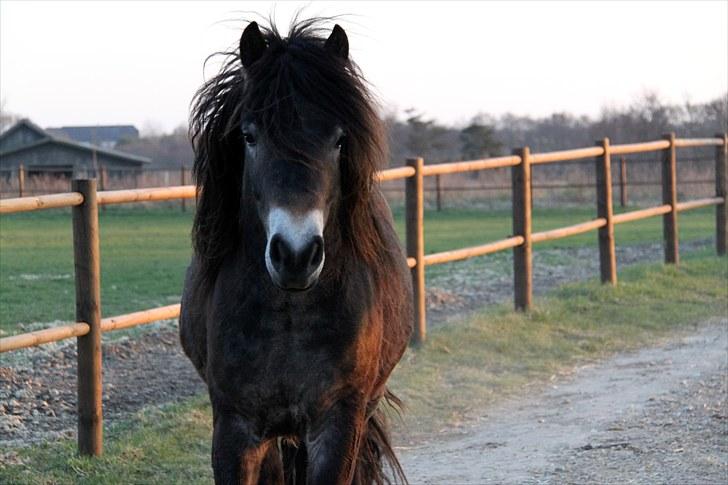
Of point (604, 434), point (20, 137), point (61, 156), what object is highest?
point (20, 137)

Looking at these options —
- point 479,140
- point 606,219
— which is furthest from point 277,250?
point 479,140

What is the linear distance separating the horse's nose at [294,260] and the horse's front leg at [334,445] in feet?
2.22

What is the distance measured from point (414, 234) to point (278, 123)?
15.7 feet

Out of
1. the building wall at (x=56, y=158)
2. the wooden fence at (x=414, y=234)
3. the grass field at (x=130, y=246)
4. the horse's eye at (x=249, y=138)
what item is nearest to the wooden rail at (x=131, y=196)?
the wooden fence at (x=414, y=234)

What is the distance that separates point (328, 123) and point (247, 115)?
25 centimetres

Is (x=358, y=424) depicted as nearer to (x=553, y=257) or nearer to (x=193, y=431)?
(x=193, y=431)

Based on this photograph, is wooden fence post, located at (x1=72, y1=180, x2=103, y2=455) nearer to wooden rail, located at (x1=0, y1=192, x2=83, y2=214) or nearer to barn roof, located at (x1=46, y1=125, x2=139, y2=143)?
wooden rail, located at (x1=0, y1=192, x2=83, y2=214)

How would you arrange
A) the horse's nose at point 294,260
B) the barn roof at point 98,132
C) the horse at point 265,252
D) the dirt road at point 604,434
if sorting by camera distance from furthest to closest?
1. the barn roof at point 98,132
2. the dirt road at point 604,434
3. the horse at point 265,252
4. the horse's nose at point 294,260

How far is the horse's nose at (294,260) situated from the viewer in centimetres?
271

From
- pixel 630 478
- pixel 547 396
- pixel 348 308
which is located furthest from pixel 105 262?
pixel 348 308

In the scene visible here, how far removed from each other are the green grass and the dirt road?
0.35 m

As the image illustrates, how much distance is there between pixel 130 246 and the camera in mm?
17562

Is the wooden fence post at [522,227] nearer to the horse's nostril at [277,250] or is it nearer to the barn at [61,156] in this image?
the horse's nostril at [277,250]

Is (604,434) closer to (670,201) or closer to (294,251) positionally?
(294,251)
